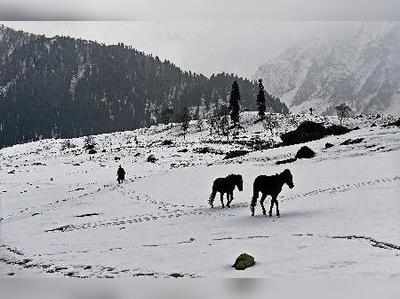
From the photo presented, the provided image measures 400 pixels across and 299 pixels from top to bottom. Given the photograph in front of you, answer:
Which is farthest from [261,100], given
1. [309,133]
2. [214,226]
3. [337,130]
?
[214,226]

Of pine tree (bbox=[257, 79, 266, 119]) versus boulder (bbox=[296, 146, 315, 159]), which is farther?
pine tree (bbox=[257, 79, 266, 119])

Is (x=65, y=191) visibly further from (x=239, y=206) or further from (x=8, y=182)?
(x=239, y=206)

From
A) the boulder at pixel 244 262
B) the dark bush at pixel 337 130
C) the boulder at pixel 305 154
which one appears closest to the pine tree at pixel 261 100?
the dark bush at pixel 337 130

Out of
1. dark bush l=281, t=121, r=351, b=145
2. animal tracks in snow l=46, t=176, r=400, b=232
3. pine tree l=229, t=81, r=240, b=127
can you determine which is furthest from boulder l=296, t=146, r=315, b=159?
pine tree l=229, t=81, r=240, b=127

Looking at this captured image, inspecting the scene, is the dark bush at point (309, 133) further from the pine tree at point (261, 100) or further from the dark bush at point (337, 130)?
the pine tree at point (261, 100)

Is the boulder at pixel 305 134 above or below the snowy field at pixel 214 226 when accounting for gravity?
above

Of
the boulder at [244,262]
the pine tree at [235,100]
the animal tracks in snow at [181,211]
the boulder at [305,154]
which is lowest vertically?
the boulder at [244,262]

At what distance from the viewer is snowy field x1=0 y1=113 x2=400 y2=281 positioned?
550 inches

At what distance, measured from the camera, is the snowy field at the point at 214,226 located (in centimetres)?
1397

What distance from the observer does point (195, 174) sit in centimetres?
4450

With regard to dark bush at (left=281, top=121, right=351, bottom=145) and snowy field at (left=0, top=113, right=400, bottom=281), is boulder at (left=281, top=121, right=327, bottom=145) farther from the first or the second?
snowy field at (left=0, top=113, right=400, bottom=281)

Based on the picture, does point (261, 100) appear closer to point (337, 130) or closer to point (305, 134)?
point (337, 130)

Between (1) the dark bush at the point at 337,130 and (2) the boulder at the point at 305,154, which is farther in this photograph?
(1) the dark bush at the point at 337,130

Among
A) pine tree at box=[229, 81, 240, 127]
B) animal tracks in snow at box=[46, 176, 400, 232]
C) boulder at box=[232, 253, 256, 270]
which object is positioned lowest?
boulder at box=[232, 253, 256, 270]
